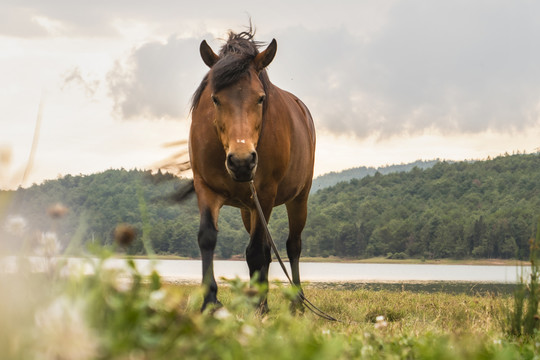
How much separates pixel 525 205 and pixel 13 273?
85066mm

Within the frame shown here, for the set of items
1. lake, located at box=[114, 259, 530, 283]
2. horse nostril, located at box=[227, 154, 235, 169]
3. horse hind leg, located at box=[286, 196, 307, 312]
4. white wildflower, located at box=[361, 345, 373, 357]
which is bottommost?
lake, located at box=[114, 259, 530, 283]

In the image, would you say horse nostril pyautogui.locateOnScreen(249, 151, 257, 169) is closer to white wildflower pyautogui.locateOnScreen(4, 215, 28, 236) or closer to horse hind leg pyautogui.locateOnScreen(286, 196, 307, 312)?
white wildflower pyautogui.locateOnScreen(4, 215, 28, 236)

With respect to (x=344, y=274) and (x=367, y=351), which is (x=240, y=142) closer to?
(x=367, y=351)

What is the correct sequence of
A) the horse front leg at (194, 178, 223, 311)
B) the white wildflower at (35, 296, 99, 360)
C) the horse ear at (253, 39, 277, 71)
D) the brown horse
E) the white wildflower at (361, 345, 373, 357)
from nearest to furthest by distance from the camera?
1. the white wildflower at (35, 296, 99, 360)
2. the white wildflower at (361, 345, 373, 357)
3. the brown horse
4. the horse front leg at (194, 178, 223, 311)
5. the horse ear at (253, 39, 277, 71)

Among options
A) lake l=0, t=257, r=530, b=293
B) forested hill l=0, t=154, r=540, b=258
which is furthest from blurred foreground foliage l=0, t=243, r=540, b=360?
forested hill l=0, t=154, r=540, b=258

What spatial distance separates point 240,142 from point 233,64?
844mm

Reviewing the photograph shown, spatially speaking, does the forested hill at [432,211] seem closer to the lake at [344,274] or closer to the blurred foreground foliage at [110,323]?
the lake at [344,274]

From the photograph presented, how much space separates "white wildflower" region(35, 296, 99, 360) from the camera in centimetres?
145

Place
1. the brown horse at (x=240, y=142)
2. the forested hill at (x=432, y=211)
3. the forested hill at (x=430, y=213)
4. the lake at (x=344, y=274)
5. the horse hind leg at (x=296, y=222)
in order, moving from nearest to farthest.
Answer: the brown horse at (x=240, y=142), the horse hind leg at (x=296, y=222), the lake at (x=344, y=274), the forested hill at (x=430, y=213), the forested hill at (x=432, y=211)

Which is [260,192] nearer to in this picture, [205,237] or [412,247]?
[205,237]

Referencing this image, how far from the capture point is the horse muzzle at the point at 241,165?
176 inches

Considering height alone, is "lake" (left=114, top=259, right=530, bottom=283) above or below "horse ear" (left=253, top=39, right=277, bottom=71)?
below

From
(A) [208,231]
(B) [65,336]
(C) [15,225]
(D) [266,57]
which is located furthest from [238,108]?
(B) [65,336]

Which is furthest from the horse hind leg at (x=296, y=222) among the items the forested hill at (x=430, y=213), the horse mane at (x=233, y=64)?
the forested hill at (x=430, y=213)
